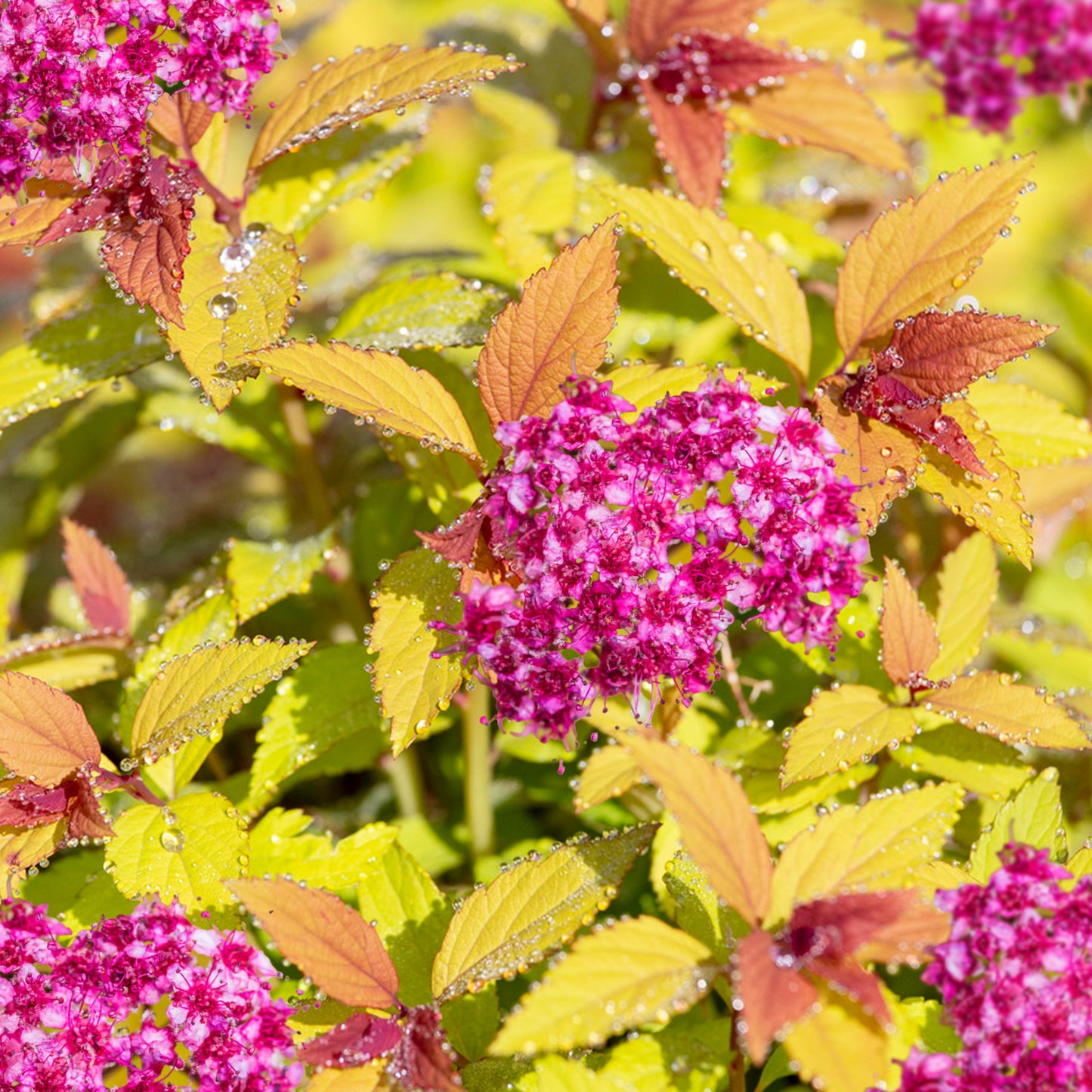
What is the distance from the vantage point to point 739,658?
170 centimetres

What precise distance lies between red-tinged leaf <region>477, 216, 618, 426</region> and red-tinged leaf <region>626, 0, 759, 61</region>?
592 millimetres

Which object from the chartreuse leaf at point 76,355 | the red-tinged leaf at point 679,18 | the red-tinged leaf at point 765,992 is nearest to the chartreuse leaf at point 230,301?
the chartreuse leaf at point 76,355

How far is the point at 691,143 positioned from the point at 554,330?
21.6 inches

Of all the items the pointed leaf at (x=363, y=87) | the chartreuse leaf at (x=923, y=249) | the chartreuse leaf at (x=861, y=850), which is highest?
the pointed leaf at (x=363, y=87)

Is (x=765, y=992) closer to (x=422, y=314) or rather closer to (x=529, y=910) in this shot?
(x=529, y=910)

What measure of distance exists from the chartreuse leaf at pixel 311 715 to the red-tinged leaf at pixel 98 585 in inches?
10.5

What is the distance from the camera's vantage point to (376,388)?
3.78 ft

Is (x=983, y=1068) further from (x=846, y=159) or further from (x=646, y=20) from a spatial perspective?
(x=846, y=159)

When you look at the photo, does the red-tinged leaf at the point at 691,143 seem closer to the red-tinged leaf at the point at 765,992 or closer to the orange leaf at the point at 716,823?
the orange leaf at the point at 716,823

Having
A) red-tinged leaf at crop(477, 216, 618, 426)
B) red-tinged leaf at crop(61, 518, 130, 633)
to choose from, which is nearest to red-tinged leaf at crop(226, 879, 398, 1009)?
red-tinged leaf at crop(477, 216, 618, 426)

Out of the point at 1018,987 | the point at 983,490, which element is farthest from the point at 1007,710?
the point at 1018,987

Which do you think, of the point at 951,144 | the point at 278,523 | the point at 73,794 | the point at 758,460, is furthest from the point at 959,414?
the point at 951,144

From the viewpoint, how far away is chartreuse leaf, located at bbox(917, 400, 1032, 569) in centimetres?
116

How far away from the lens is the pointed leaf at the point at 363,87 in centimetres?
125
